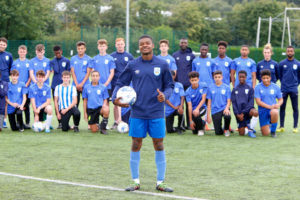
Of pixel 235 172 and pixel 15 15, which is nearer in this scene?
pixel 235 172

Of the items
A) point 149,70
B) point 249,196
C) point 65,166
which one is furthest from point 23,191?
point 249,196

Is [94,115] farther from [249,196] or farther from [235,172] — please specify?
[249,196]

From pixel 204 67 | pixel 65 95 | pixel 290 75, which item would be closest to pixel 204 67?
pixel 204 67

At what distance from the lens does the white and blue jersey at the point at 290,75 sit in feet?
36.8

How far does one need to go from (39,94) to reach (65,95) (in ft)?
1.85

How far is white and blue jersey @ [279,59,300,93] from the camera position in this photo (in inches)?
442

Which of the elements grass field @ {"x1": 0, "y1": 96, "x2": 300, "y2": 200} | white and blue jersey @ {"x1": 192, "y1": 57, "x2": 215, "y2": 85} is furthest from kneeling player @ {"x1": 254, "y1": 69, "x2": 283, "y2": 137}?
white and blue jersey @ {"x1": 192, "y1": 57, "x2": 215, "y2": 85}

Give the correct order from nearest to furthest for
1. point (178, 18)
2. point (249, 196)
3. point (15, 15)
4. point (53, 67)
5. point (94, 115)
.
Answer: point (249, 196) < point (94, 115) < point (53, 67) < point (15, 15) < point (178, 18)

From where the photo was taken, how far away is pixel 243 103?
416 inches

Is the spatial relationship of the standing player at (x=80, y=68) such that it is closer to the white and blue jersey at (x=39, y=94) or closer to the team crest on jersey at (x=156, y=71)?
the white and blue jersey at (x=39, y=94)

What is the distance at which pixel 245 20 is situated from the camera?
9219 centimetres

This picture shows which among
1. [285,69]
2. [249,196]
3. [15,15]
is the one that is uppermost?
[15,15]

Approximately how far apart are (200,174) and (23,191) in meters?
2.35

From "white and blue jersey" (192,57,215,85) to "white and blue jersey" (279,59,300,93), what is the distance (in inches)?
61.5
